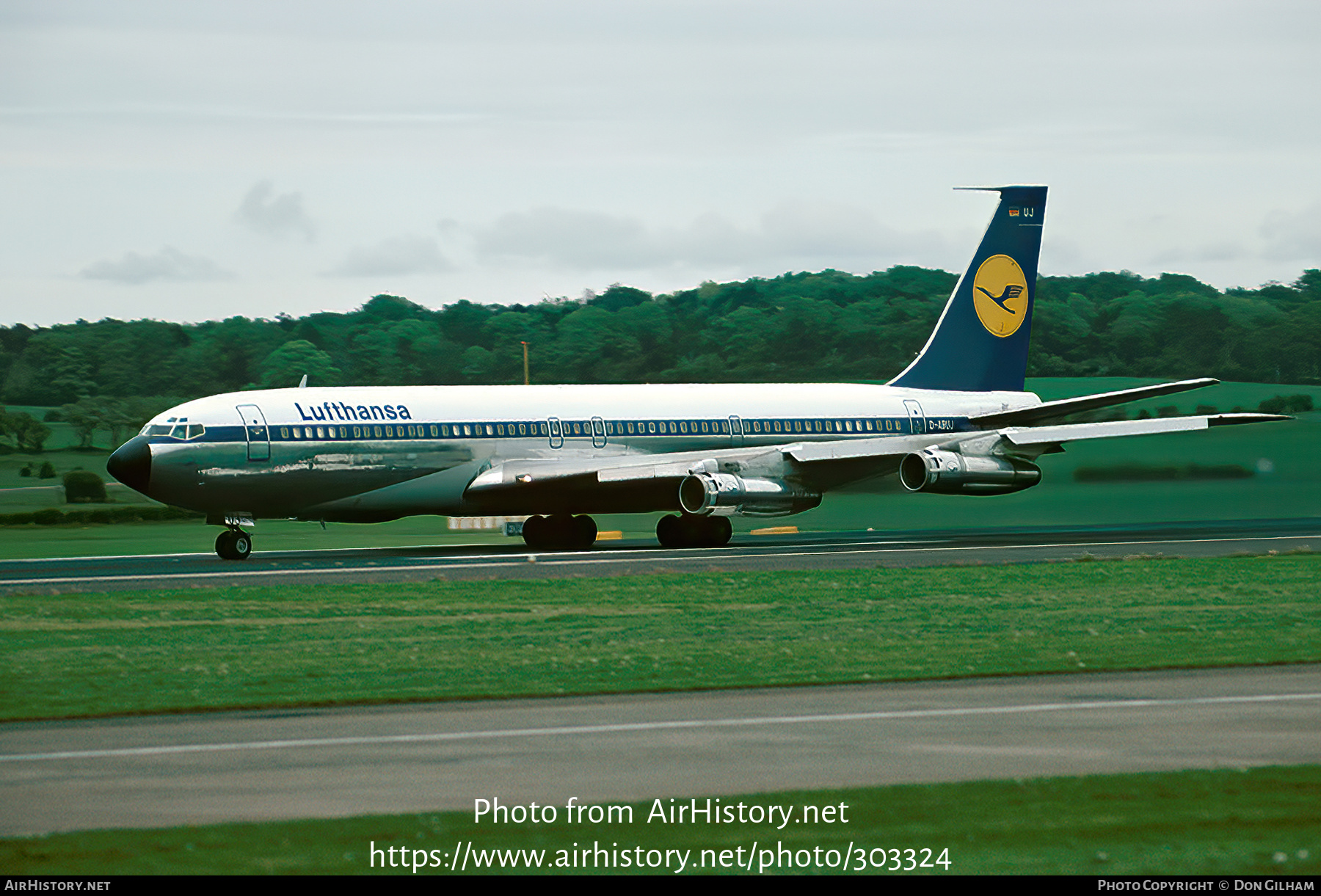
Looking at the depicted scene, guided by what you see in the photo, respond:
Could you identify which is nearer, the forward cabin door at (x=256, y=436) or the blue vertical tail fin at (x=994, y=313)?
the forward cabin door at (x=256, y=436)

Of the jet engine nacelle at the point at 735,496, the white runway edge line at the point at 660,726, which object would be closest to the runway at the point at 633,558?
the jet engine nacelle at the point at 735,496

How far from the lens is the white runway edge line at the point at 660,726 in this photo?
14820 mm

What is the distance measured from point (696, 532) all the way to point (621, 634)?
2397cm

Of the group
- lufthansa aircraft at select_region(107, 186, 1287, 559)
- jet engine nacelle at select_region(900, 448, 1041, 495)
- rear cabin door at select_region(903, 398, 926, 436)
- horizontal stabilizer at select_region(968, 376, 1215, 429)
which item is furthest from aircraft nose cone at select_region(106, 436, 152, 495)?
horizontal stabilizer at select_region(968, 376, 1215, 429)

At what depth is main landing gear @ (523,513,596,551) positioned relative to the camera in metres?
48.5

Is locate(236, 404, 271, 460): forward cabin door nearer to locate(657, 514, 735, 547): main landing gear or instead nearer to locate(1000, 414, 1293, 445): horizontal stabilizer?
locate(657, 514, 735, 547): main landing gear

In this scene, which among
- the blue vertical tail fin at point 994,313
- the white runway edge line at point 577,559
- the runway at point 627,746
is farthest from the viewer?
the blue vertical tail fin at point 994,313

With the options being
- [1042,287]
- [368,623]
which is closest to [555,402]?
[368,623]

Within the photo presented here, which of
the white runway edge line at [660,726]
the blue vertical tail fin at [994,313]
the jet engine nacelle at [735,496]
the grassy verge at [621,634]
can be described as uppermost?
the blue vertical tail fin at [994,313]

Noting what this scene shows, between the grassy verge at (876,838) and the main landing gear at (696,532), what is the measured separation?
35.7 m

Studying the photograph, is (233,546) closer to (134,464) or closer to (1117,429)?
(134,464)

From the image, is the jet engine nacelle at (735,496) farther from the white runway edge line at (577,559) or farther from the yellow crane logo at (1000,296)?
the yellow crane logo at (1000,296)

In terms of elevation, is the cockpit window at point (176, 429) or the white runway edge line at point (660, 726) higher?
the cockpit window at point (176, 429)

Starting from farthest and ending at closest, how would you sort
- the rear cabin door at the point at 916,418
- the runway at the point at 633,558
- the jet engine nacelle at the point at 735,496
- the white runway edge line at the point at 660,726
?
the rear cabin door at the point at 916,418, the jet engine nacelle at the point at 735,496, the runway at the point at 633,558, the white runway edge line at the point at 660,726
